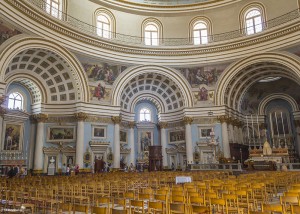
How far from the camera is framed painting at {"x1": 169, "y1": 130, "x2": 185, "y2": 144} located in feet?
102

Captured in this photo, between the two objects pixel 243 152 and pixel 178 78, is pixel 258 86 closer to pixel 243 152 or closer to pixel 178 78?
pixel 243 152

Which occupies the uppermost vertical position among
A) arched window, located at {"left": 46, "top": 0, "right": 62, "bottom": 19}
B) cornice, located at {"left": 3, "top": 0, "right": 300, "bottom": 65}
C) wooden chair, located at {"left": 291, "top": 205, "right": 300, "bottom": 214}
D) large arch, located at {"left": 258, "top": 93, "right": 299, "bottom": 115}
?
arched window, located at {"left": 46, "top": 0, "right": 62, "bottom": 19}

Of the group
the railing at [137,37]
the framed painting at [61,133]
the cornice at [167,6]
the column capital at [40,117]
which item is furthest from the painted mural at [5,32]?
the cornice at [167,6]

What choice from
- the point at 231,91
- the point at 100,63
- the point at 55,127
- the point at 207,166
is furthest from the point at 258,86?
the point at 55,127

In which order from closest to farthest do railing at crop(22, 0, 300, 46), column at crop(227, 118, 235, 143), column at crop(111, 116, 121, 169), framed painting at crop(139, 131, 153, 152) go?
railing at crop(22, 0, 300, 46) → column at crop(111, 116, 121, 169) → column at crop(227, 118, 235, 143) → framed painting at crop(139, 131, 153, 152)

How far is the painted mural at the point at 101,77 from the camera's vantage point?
27.3m

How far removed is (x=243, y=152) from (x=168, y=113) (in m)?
9.36

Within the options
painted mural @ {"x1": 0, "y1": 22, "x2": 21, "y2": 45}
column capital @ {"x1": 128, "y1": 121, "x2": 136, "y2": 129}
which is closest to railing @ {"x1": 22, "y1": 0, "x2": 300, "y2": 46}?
painted mural @ {"x1": 0, "y1": 22, "x2": 21, "y2": 45}

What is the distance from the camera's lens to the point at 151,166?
29094mm

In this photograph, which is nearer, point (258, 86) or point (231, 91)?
point (231, 91)

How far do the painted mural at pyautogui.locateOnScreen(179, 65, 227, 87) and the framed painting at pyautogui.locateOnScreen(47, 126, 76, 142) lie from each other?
13.0 m

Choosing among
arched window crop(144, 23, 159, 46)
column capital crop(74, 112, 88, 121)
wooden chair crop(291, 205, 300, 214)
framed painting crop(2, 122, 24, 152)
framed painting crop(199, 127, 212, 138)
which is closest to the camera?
wooden chair crop(291, 205, 300, 214)

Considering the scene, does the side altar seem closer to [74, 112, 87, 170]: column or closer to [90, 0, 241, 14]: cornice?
[74, 112, 87, 170]: column

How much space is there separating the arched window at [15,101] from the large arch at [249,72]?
1924cm
